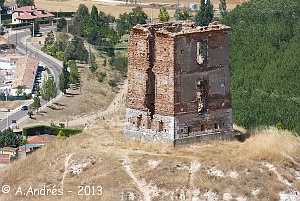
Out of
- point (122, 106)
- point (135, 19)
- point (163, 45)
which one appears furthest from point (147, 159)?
point (135, 19)

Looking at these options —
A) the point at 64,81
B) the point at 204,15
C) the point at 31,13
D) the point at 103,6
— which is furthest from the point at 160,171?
the point at 103,6

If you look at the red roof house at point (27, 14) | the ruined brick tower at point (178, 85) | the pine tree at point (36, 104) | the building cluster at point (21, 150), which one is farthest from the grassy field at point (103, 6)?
the ruined brick tower at point (178, 85)

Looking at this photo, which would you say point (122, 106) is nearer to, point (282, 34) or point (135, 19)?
point (282, 34)

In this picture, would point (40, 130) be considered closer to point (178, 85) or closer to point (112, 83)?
point (112, 83)

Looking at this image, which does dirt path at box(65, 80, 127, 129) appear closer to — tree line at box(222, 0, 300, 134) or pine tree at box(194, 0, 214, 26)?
tree line at box(222, 0, 300, 134)

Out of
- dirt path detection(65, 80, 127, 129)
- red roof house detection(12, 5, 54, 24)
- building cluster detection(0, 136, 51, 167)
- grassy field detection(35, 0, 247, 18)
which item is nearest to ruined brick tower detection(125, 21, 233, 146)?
building cluster detection(0, 136, 51, 167)

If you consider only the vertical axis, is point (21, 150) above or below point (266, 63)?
below

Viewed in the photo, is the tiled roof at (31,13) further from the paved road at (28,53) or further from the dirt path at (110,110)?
the dirt path at (110,110)
